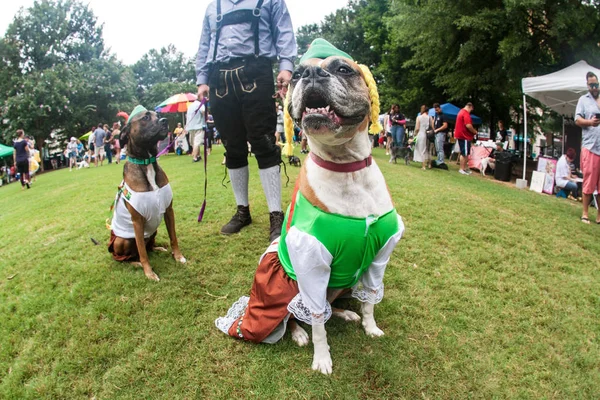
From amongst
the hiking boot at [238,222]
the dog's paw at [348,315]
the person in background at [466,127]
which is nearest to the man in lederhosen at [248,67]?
the hiking boot at [238,222]

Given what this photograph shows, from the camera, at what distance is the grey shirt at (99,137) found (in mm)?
17406

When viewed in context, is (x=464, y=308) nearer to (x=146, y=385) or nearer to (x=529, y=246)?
(x=529, y=246)

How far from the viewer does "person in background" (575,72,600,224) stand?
16.6ft

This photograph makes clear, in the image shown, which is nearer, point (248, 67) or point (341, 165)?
point (341, 165)

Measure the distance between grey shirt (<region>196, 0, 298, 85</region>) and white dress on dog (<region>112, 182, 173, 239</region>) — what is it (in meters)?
1.43

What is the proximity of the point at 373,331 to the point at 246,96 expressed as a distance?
2.37 metres

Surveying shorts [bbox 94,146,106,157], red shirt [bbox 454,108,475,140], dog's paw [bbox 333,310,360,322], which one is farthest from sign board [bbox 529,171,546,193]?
shorts [bbox 94,146,106,157]

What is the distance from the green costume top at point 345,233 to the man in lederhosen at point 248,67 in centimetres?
162

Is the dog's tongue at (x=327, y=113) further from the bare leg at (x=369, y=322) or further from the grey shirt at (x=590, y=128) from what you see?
the grey shirt at (x=590, y=128)

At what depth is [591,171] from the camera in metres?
5.25

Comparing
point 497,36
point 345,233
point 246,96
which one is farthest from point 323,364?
point 497,36

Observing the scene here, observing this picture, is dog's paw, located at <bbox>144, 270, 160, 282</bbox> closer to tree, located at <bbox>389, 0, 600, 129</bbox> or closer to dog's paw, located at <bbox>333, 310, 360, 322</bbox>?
dog's paw, located at <bbox>333, 310, 360, 322</bbox>

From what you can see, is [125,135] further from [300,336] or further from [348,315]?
[348,315]

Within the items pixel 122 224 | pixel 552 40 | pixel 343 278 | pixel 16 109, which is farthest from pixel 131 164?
pixel 16 109
